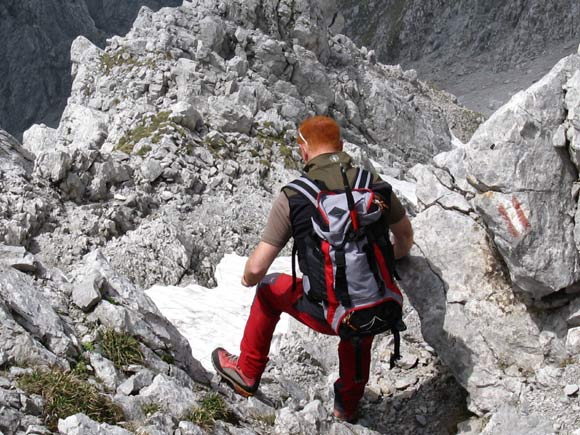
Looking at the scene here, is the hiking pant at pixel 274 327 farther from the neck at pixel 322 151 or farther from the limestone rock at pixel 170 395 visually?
the neck at pixel 322 151

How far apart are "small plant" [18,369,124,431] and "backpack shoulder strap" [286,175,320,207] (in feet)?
9.15

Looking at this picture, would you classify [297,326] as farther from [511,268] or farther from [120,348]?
[120,348]

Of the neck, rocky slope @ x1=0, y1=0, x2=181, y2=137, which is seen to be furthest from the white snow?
rocky slope @ x1=0, y1=0, x2=181, y2=137

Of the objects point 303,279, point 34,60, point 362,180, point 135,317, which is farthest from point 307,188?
point 34,60

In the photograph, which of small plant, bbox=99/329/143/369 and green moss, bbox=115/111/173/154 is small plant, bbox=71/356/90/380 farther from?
green moss, bbox=115/111/173/154

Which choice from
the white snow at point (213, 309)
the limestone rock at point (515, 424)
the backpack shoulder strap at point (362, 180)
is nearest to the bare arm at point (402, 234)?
the backpack shoulder strap at point (362, 180)

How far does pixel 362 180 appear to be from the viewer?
6484mm

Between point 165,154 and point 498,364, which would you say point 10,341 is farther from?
point 165,154

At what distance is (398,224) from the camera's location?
23.4 feet

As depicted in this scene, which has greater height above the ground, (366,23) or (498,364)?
(366,23)

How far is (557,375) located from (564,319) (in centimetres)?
78

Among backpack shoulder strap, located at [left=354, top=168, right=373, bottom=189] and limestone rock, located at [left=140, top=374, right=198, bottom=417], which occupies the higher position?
backpack shoulder strap, located at [left=354, top=168, right=373, bottom=189]

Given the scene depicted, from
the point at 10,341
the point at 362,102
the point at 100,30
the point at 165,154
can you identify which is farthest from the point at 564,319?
the point at 100,30

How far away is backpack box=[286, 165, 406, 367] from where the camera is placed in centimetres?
618
